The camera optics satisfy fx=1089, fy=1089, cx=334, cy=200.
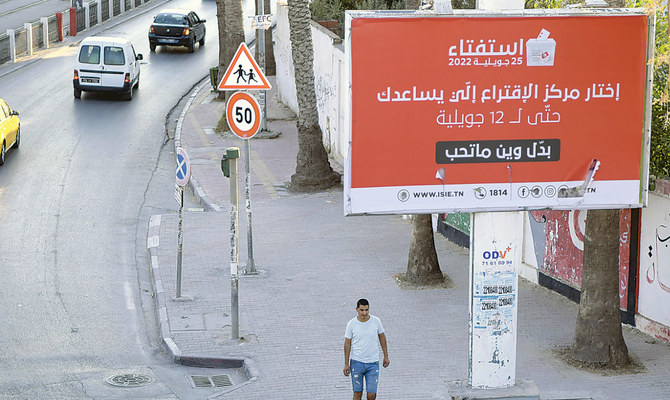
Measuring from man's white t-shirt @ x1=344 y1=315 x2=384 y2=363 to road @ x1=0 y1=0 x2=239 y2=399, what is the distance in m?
2.71

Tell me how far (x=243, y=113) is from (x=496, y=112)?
5.58 m

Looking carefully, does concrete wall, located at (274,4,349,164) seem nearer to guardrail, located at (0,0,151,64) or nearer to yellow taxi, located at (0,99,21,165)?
yellow taxi, located at (0,99,21,165)

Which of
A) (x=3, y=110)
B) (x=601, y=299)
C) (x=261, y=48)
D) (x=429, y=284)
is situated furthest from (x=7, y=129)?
(x=601, y=299)

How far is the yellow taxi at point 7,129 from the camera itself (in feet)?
80.8

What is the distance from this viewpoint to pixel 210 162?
2628 cm

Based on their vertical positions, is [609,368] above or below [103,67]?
below

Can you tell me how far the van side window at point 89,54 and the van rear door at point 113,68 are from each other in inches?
8.7

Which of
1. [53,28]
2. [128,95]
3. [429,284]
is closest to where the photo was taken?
[429,284]

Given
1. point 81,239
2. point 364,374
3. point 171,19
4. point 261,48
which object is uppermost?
point 171,19

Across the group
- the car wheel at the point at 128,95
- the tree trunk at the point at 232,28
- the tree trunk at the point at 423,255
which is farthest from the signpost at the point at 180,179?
the car wheel at the point at 128,95

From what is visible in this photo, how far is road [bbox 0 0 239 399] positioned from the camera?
13750mm

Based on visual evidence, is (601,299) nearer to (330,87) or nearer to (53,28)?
(330,87)

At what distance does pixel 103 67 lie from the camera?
32.9 metres

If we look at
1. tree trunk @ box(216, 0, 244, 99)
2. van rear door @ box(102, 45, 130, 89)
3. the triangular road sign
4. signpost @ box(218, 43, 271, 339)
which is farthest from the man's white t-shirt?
van rear door @ box(102, 45, 130, 89)
